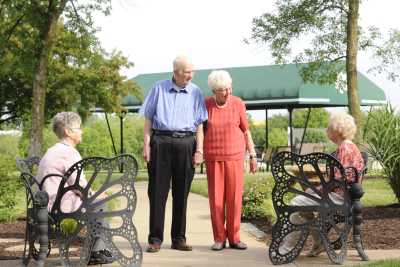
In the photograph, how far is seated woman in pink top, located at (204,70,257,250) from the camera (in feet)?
25.5

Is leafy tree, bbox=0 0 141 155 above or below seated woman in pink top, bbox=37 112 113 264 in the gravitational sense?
above

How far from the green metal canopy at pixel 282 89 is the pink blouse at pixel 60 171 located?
19802mm

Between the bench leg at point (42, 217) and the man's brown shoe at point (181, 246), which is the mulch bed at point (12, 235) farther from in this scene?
the man's brown shoe at point (181, 246)

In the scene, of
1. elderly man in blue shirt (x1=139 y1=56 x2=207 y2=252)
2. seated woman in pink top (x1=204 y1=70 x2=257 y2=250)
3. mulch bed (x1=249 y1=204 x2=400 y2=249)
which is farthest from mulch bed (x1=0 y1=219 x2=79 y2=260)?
mulch bed (x1=249 y1=204 x2=400 y2=249)

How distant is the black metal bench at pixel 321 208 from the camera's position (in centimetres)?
658

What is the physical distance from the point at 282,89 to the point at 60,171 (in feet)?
68.5

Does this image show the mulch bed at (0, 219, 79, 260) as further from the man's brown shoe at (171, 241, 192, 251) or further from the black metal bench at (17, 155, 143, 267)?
the man's brown shoe at (171, 241, 192, 251)

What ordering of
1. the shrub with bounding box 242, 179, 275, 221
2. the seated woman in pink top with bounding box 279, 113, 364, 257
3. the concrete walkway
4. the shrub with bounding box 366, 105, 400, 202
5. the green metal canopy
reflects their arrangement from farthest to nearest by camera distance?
the green metal canopy < the shrub with bounding box 242, 179, 275, 221 < the shrub with bounding box 366, 105, 400, 202 < the seated woman in pink top with bounding box 279, 113, 364, 257 < the concrete walkway

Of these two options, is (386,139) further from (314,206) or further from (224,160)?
(314,206)

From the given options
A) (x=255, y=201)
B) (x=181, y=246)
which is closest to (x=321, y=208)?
(x=181, y=246)

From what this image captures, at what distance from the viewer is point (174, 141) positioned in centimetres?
759

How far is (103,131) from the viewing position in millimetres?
47094

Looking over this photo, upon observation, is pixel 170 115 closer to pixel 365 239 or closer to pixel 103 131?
pixel 365 239

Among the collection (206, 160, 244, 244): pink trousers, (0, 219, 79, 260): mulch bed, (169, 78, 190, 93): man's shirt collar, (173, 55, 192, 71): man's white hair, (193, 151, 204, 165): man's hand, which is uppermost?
(173, 55, 192, 71): man's white hair
